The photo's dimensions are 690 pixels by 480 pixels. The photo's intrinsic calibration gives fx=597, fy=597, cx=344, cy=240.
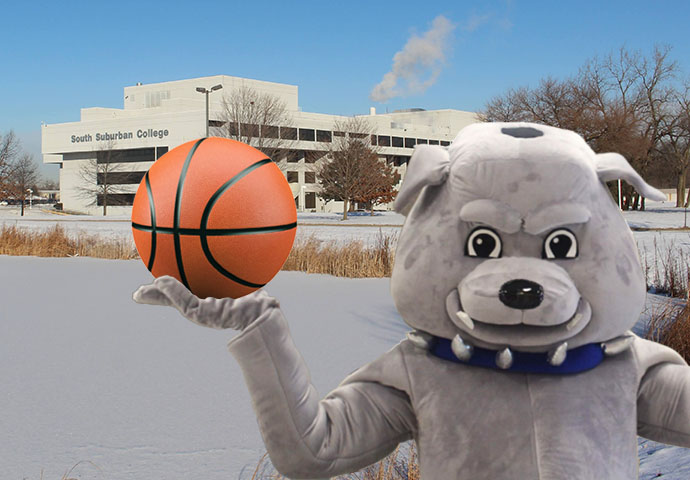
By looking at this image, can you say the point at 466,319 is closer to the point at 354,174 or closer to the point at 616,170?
the point at 616,170

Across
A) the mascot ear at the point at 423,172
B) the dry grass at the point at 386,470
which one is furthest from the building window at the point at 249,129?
the mascot ear at the point at 423,172

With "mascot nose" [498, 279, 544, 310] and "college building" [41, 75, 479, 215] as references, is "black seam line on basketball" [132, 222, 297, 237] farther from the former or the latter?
"college building" [41, 75, 479, 215]

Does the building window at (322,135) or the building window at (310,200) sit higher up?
the building window at (322,135)

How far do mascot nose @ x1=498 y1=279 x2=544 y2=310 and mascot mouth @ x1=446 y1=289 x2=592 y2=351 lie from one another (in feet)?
0.36

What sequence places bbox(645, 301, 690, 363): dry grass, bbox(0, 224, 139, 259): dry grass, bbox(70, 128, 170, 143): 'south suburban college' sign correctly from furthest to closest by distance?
bbox(70, 128, 170, 143): 'south suburban college' sign < bbox(0, 224, 139, 259): dry grass < bbox(645, 301, 690, 363): dry grass

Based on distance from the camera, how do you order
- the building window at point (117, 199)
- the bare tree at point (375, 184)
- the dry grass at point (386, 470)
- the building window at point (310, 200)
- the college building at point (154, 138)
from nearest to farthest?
the dry grass at point (386, 470) → the bare tree at point (375, 184) → the college building at point (154, 138) → the building window at point (117, 199) → the building window at point (310, 200)

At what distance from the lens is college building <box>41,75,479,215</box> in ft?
185

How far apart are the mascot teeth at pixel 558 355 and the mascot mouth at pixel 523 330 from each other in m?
0.02

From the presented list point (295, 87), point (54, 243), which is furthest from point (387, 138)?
point (54, 243)

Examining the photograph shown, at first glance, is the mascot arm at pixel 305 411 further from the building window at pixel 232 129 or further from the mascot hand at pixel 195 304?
the building window at pixel 232 129

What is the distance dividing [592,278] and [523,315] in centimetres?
26

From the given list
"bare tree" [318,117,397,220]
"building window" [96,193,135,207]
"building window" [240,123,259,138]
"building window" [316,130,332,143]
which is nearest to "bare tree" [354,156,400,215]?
"bare tree" [318,117,397,220]

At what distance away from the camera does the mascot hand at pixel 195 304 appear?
160cm

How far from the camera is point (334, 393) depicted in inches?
73.0
